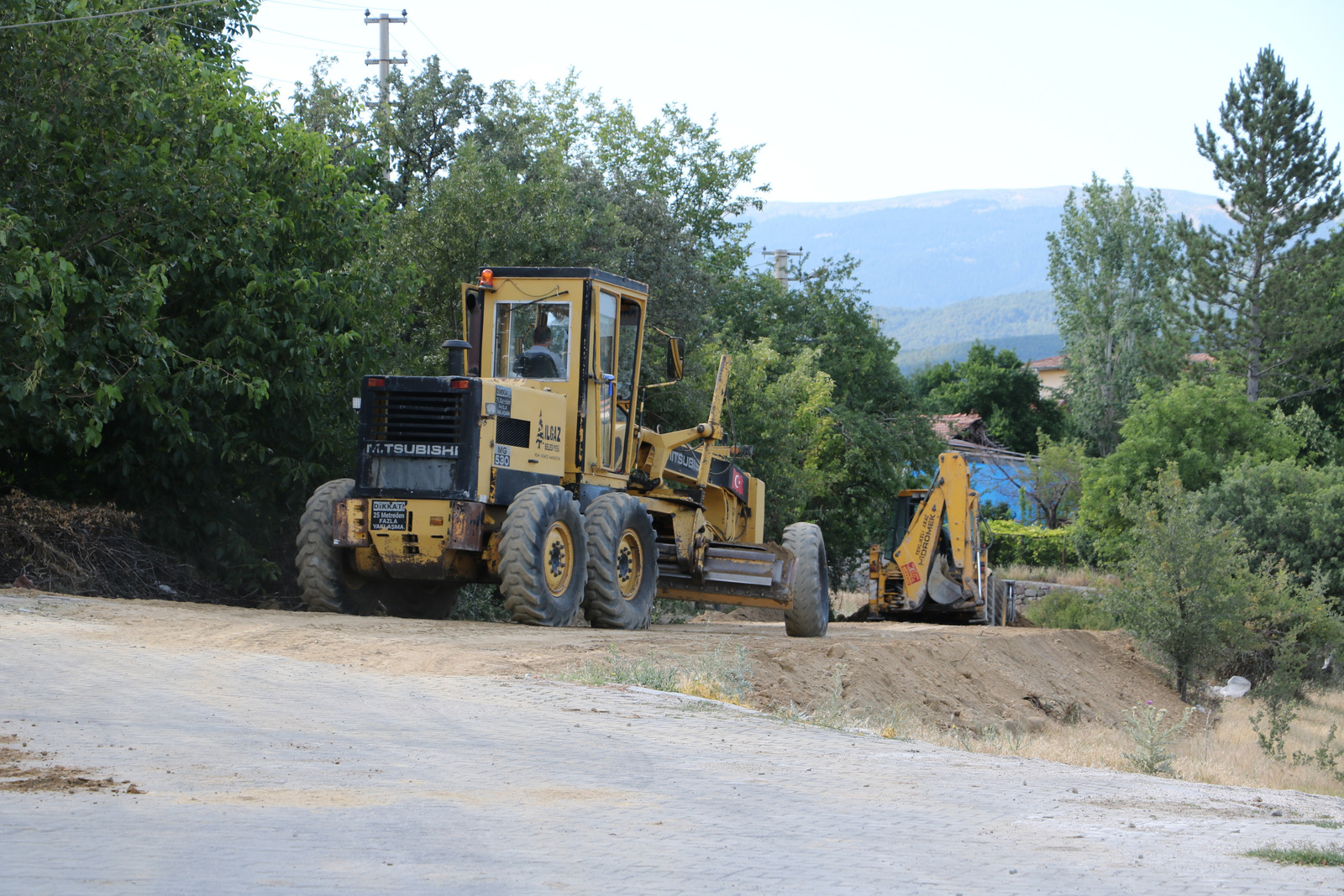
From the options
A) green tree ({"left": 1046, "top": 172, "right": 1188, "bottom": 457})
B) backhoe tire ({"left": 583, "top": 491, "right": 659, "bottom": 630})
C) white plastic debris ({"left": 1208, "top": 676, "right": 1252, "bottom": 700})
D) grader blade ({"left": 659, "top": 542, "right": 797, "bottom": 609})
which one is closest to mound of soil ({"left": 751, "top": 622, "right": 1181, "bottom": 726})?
white plastic debris ({"left": 1208, "top": 676, "right": 1252, "bottom": 700})

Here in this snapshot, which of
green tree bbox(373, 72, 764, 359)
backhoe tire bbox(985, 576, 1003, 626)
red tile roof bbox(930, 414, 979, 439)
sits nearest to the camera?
green tree bbox(373, 72, 764, 359)

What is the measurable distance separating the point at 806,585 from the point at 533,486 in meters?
5.62

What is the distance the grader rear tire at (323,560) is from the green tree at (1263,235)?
4341 cm

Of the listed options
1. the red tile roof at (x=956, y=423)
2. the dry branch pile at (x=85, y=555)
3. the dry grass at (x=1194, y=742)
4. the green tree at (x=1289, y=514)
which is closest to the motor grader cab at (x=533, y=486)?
the dry branch pile at (x=85, y=555)

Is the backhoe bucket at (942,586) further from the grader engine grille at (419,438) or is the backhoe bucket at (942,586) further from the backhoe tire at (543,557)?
the grader engine grille at (419,438)

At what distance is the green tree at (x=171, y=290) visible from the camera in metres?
15.8

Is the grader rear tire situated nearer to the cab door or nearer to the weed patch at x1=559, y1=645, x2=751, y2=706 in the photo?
the cab door

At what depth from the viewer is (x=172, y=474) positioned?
60.4 feet

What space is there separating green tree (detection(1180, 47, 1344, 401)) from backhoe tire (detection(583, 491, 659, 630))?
1612 inches

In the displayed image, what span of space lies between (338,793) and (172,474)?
42.5 feet

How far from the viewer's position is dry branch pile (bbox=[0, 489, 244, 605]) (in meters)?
16.6

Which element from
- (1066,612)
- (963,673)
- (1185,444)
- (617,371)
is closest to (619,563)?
(617,371)

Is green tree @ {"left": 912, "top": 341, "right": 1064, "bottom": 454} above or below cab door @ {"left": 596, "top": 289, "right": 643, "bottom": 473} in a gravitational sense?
above

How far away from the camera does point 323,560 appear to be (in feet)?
50.3
